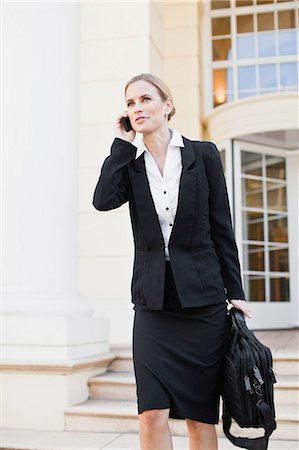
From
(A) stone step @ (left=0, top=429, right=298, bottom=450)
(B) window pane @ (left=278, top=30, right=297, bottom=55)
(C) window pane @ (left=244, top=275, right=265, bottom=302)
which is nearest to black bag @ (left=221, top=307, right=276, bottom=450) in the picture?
(A) stone step @ (left=0, top=429, right=298, bottom=450)

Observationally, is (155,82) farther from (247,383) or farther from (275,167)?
(275,167)

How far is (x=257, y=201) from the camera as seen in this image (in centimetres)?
765

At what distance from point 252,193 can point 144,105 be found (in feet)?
18.5

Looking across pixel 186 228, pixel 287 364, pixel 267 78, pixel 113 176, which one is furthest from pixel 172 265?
pixel 267 78

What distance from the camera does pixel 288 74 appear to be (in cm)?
779

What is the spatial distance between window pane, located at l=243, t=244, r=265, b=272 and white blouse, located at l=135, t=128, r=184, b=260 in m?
5.38

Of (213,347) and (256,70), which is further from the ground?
(256,70)

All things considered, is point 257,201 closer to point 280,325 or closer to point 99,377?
point 280,325

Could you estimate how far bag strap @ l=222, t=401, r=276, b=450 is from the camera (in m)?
2.08

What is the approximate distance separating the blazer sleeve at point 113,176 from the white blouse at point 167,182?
0.07m

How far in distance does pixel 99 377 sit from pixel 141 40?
3240 mm

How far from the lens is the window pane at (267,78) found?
781 cm

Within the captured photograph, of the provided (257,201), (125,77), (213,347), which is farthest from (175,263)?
(257,201)

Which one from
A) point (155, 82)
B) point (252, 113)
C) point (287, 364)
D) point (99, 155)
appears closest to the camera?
point (155, 82)
